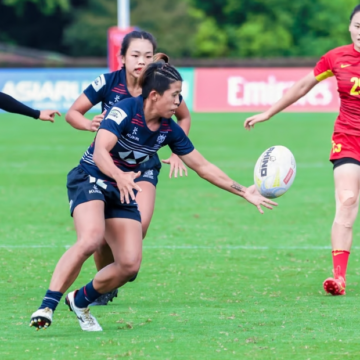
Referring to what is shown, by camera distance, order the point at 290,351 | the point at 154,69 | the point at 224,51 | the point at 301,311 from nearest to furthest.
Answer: the point at 290,351
the point at 154,69
the point at 301,311
the point at 224,51

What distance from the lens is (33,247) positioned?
9023 mm

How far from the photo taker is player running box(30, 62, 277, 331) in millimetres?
5621

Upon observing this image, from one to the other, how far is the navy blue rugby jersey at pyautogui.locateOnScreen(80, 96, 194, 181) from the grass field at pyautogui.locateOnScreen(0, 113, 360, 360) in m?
1.06

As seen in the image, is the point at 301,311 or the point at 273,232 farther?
the point at 273,232

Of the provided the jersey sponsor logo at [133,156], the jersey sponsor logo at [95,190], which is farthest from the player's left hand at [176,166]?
the jersey sponsor logo at [95,190]

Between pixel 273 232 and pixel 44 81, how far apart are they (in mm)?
18030

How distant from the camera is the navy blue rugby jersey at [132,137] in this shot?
582cm

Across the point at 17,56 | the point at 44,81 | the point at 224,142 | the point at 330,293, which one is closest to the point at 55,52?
the point at 17,56

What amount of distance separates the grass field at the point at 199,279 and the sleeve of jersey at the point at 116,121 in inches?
50.3

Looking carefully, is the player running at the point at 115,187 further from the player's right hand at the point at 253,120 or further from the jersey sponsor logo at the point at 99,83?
the player's right hand at the point at 253,120

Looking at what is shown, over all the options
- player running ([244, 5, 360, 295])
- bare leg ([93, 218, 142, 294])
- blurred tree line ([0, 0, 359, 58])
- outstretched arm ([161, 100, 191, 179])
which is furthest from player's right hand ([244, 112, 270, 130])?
blurred tree line ([0, 0, 359, 58])

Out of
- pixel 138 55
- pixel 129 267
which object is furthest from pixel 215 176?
pixel 138 55

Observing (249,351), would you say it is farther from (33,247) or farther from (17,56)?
(17,56)

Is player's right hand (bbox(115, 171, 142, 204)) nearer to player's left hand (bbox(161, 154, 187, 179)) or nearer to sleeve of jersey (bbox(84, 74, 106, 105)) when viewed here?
player's left hand (bbox(161, 154, 187, 179))
